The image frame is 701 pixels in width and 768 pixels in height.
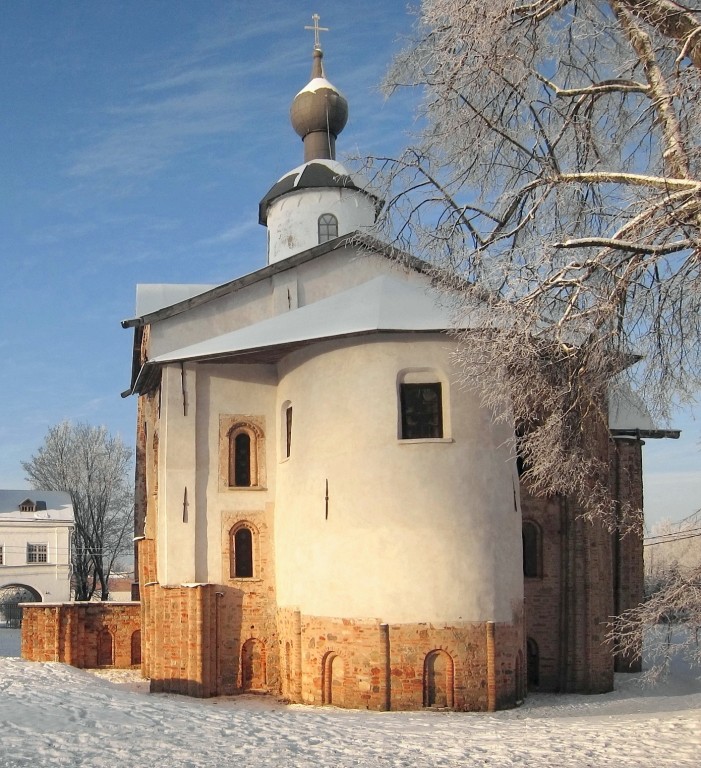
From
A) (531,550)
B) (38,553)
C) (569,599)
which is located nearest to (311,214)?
(531,550)

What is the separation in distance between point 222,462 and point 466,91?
9.99 m

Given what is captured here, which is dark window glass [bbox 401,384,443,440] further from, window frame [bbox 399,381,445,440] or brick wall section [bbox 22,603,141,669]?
brick wall section [bbox 22,603,141,669]

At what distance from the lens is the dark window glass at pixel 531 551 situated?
1777cm

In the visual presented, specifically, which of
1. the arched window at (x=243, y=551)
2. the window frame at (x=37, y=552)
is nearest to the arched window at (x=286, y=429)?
the arched window at (x=243, y=551)

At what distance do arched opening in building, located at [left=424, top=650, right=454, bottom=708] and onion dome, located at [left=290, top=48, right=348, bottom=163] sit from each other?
13.8 m

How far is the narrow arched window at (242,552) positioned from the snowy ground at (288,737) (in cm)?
552

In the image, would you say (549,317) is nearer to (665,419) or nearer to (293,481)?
(665,419)

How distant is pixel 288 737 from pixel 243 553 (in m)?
8.63

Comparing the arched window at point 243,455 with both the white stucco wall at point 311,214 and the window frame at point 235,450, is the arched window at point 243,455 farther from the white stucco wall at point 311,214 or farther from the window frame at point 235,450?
the white stucco wall at point 311,214

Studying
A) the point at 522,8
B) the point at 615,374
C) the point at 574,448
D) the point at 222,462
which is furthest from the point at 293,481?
the point at 522,8

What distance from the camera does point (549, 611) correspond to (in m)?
17.6

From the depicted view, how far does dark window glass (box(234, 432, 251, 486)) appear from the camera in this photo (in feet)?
59.3

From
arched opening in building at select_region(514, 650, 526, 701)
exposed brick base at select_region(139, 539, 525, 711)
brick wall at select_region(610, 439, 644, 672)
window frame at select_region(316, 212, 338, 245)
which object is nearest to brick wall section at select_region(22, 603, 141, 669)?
exposed brick base at select_region(139, 539, 525, 711)

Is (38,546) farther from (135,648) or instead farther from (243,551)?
(243,551)
